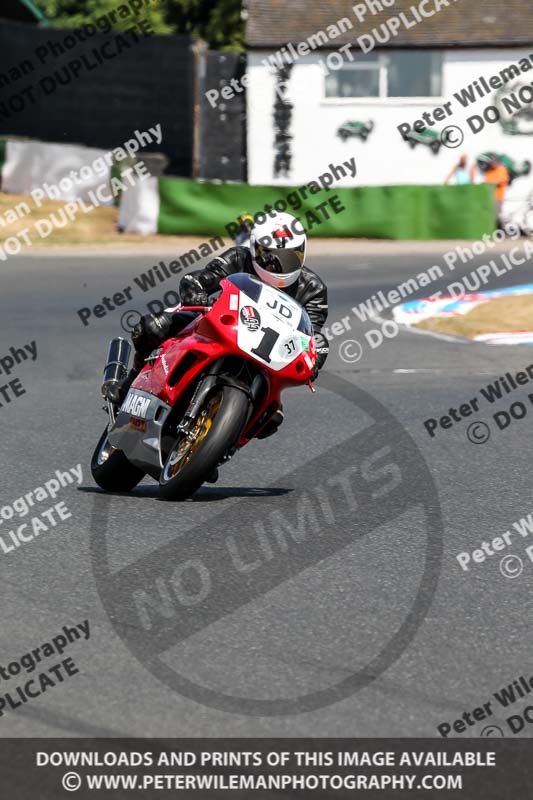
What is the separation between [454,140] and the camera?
3400 cm

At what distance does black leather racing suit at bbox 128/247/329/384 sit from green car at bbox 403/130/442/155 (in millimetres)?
26442

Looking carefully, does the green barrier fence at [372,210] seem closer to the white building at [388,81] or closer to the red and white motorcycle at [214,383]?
the white building at [388,81]

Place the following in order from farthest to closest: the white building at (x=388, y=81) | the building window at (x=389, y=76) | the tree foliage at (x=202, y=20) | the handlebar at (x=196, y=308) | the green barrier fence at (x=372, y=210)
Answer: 1. the tree foliage at (x=202, y=20)
2. the building window at (x=389, y=76)
3. the white building at (x=388, y=81)
4. the green barrier fence at (x=372, y=210)
5. the handlebar at (x=196, y=308)

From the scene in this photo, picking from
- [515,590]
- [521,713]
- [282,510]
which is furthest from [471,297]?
[521,713]

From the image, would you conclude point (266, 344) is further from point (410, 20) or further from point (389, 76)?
point (410, 20)

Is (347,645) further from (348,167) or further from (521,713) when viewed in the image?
(348,167)

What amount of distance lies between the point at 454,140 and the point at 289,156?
3.92 meters

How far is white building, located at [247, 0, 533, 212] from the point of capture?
33.9 meters

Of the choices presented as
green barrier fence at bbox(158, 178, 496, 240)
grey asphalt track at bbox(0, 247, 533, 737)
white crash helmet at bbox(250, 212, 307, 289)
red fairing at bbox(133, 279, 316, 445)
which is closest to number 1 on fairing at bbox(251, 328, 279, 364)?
red fairing at bbox(133, 279, 316, 445)

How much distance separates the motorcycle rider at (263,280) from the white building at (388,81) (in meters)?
26.5

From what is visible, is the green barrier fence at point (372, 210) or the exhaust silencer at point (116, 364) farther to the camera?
the green barrier fence at point (372, 210)

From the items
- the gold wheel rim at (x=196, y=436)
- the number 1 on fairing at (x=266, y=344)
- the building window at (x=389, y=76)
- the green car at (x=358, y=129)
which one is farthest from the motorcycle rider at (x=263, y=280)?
the building window at (x=389, y=76)

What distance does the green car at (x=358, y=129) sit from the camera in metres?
34.5
